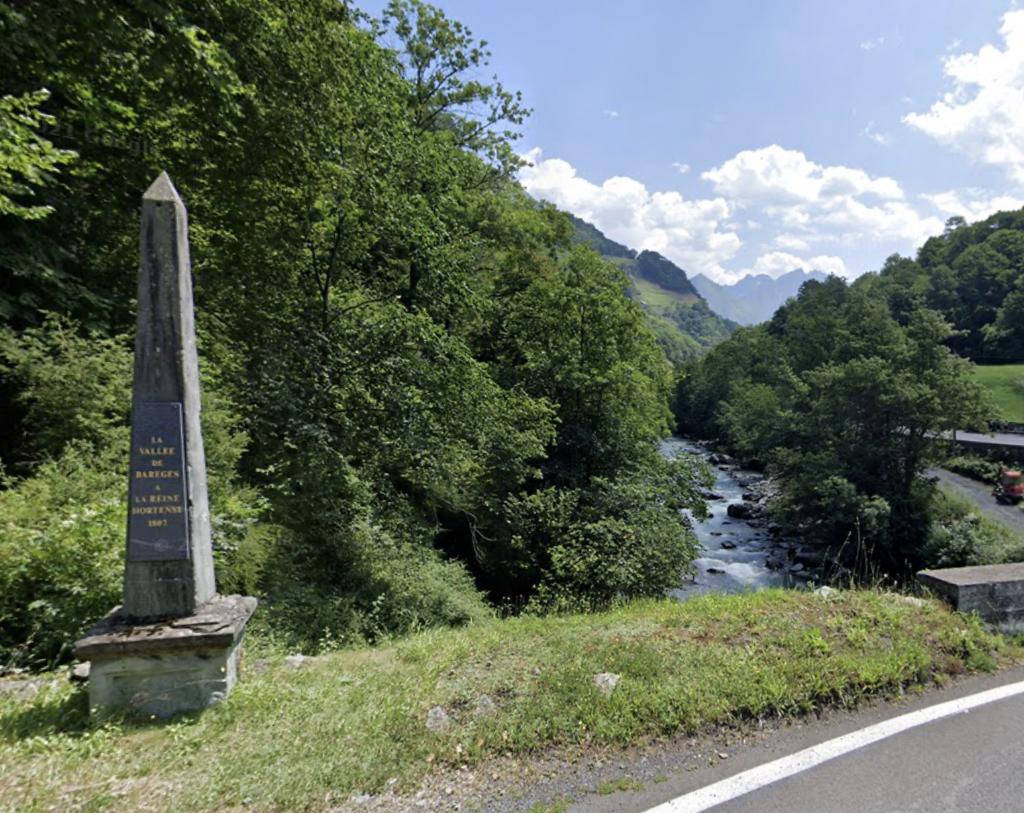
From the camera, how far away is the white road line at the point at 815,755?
2.62 metres

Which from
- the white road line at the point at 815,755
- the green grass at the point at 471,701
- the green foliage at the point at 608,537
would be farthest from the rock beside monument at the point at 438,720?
the green foliage at the point at 608,537

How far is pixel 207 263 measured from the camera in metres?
8.48

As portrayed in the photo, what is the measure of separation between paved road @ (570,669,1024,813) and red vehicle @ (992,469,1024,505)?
34.2 metres

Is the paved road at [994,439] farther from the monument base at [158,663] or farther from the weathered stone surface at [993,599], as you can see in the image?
the monument base at [158,663]

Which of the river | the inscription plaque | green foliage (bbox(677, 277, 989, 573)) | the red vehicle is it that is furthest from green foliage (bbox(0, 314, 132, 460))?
the red vehicle

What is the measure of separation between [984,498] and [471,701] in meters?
37.7

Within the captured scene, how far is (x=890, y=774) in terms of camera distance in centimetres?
283

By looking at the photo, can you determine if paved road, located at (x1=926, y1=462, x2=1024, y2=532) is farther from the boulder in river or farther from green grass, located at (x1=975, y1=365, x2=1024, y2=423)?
green grass, located at (x1=975, y1=365, x2=1024, y2=423)

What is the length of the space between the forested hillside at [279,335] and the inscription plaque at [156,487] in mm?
1272

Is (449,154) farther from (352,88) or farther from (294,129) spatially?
(294,129)

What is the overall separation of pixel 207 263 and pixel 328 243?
6.86 ft

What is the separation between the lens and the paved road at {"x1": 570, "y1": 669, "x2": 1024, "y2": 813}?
2.60m

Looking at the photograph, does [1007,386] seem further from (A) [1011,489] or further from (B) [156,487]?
(B) [156,487]

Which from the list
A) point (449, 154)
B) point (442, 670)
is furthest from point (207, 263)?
point (442, 670)
